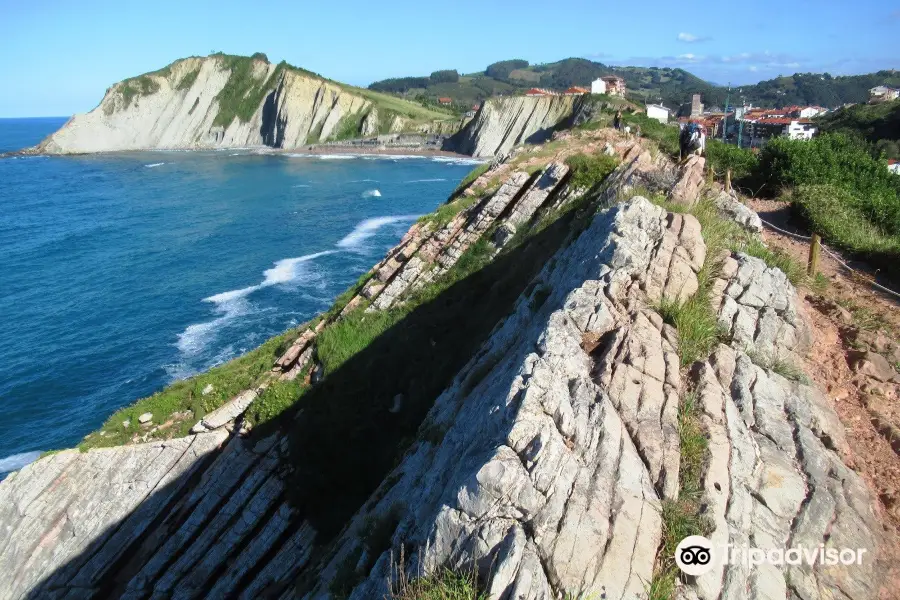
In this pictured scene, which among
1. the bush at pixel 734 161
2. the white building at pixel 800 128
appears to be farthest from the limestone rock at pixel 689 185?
the white building at pixel 800 128

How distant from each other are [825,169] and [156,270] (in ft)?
152

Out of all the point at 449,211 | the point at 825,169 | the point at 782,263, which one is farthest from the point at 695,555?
the point at 825,169

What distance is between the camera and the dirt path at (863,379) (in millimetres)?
7569

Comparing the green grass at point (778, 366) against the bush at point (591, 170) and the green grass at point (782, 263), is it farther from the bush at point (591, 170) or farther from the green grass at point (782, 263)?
the bush at point (591, 170)

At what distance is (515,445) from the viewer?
6621 millimetres

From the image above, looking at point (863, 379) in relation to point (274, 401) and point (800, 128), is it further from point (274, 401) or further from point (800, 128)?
point (800, 128)

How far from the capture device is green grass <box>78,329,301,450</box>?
18094mm

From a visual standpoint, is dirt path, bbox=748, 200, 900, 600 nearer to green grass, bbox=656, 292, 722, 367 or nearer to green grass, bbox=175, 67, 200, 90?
green grass, bbox=656, 292, 722, 367

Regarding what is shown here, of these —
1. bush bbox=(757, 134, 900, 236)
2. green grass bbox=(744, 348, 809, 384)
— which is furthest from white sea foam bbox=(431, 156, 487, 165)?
green grass bbox=(744, 348, 809, 384)

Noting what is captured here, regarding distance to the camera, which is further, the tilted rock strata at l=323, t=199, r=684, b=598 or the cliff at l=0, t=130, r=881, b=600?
the cliff at l=0, t=130, r=881, b=600

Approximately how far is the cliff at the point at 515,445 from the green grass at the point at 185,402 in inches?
28.1

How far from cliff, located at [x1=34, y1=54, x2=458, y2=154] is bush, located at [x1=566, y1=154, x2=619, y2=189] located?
110 meters

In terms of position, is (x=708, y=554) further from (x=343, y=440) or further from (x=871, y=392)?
(x=343, y=440)

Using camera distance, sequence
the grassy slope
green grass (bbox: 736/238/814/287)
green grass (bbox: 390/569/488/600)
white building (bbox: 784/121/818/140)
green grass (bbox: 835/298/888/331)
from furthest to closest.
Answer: the grassy slope
white building (bbox: 784/121/818/140)
green grass (bbox: 736/238/814/287)
green grass (bbox: 835/298/888/331)
green grass (bbox: 390/569/488/600)
